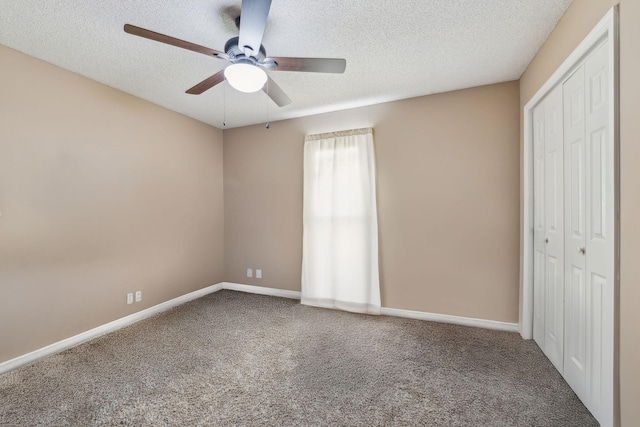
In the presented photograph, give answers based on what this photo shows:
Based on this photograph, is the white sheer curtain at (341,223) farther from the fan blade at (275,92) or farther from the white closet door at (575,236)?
the white closet door at (575,236)

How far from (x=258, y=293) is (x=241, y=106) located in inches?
100

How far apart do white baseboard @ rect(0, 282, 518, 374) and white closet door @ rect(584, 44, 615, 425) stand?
124 centimetres

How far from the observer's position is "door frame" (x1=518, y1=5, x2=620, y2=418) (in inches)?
51.9

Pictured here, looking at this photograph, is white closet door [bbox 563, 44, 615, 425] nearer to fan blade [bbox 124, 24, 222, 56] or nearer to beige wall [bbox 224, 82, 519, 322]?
beige wall [bbox 224, 82, 519, 322]

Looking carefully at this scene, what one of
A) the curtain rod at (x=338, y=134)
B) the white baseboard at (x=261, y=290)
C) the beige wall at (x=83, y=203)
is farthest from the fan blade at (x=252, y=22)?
the white baseboard at (x=261, y=290)

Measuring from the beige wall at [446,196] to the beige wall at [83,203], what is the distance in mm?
1603

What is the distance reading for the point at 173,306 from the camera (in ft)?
11.5

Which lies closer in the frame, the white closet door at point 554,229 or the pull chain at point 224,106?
the white closet door at point 554,229

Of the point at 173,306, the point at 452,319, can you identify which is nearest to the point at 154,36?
the point at 173,306

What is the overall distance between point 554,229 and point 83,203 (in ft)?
13.1

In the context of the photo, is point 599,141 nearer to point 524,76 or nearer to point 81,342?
point 524,76

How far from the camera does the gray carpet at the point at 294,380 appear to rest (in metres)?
1.67

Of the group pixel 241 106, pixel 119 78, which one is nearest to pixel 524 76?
pixel 241 106

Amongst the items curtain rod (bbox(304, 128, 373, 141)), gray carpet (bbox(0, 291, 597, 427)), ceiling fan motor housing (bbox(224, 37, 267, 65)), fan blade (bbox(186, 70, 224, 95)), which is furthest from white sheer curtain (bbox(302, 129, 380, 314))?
ceiling fan motor housing (bbox(224, 37, 267, 65))
